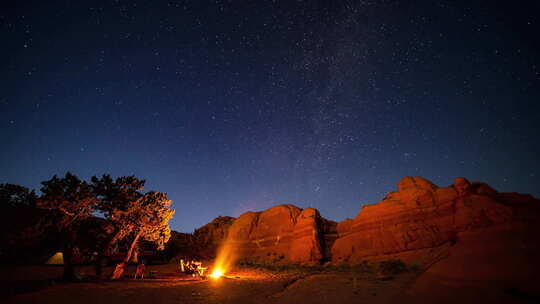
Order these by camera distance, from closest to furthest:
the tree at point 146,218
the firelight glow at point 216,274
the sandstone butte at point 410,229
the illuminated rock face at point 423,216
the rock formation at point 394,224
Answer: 1. the sandstone butte at point 410,229
2. the tree at point 146,218
3. the firelight glow at point 216,274
4. the illuminated rock face at point 423,216
5. the rock formation at point 394,224

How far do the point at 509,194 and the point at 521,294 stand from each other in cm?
2972

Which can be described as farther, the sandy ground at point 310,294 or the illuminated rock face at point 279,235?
the illuminated rock face at point 279,235

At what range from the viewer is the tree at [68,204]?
56.9ft

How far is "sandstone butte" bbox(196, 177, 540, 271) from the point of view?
11230mm

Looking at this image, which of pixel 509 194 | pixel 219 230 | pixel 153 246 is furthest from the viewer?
pixel 219 230

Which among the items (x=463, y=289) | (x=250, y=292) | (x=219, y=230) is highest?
(x=219, y=230)

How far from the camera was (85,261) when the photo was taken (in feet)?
119

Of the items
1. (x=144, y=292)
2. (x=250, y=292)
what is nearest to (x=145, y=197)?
(x=144, y=292)

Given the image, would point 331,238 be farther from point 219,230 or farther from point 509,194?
point 219,230

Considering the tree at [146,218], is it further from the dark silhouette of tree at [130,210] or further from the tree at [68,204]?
the tree at [68,204]

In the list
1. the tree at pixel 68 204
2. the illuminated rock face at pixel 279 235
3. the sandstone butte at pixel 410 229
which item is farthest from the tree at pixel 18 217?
the illuminated rock face at pixel 279 235

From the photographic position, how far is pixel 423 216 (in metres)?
34.7

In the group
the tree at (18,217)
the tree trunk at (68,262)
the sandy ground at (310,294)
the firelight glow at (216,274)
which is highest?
the tree at (18,217)

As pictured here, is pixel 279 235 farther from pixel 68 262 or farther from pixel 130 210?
pixel 68 262
